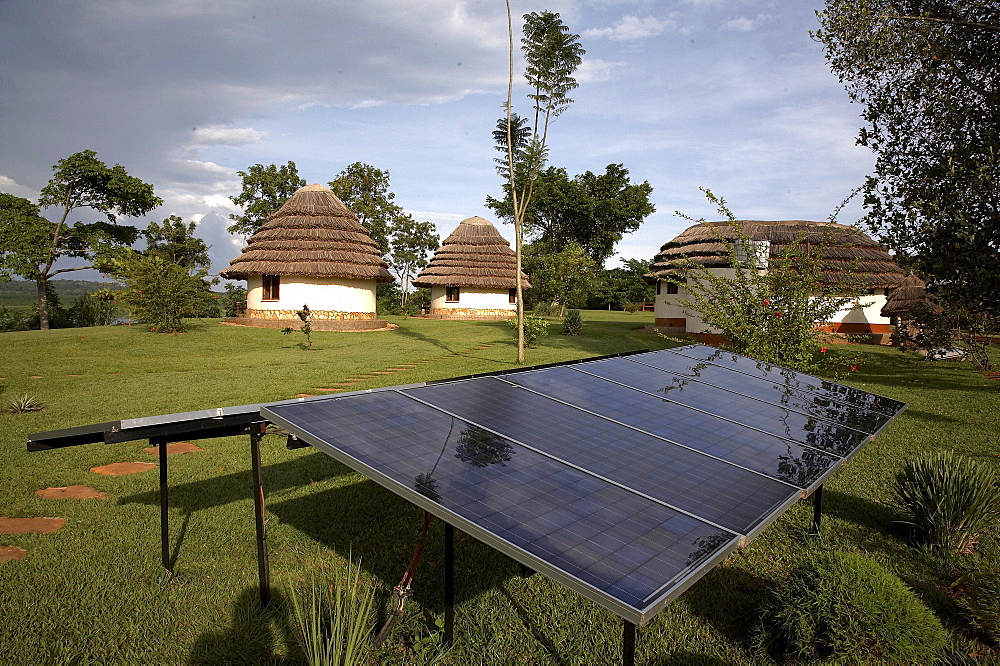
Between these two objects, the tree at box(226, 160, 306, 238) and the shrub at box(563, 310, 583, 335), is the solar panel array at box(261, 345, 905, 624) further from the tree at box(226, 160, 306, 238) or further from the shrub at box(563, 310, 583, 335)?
the tree at box(226, 160, 306, 238)

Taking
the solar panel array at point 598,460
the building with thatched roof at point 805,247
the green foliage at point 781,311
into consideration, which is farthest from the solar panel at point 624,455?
the building with thatched roof at point 805,247

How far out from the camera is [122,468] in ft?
22.9

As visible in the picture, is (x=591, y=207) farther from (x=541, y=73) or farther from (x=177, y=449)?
(x=177, y=449)

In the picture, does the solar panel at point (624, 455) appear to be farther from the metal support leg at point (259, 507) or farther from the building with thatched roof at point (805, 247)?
the building with thatched roof at point (805, 247)

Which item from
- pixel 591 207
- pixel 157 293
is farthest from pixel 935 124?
pixel 591 207

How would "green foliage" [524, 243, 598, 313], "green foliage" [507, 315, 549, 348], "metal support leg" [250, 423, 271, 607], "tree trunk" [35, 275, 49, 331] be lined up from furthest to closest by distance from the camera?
1. "green foliage" [524, 243, 598, 313]
2. "tree trunk" [35, 275, 49, 331]
3. "green foliage" [507, 315, 549, 348]
4. "metal support leg" [250, 423, 271, 607]

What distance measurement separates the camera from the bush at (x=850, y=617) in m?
3.26

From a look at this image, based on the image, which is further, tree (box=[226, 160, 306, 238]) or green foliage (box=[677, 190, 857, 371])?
tree (box=[226, 160, 306, 238])

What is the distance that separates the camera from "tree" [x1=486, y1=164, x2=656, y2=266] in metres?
53.3

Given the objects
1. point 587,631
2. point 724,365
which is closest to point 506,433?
point 587,631

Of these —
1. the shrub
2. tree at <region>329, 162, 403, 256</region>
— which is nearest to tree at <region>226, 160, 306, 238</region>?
tree at <region>329, 162, 403, 256</region>

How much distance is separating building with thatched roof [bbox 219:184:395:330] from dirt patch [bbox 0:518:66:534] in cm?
2244

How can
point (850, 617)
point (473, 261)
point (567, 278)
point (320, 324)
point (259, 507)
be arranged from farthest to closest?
point (473, 261) → point (567, 278) → point (320, 324) → point (259, 507) → point (850, 617)

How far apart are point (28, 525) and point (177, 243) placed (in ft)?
138
